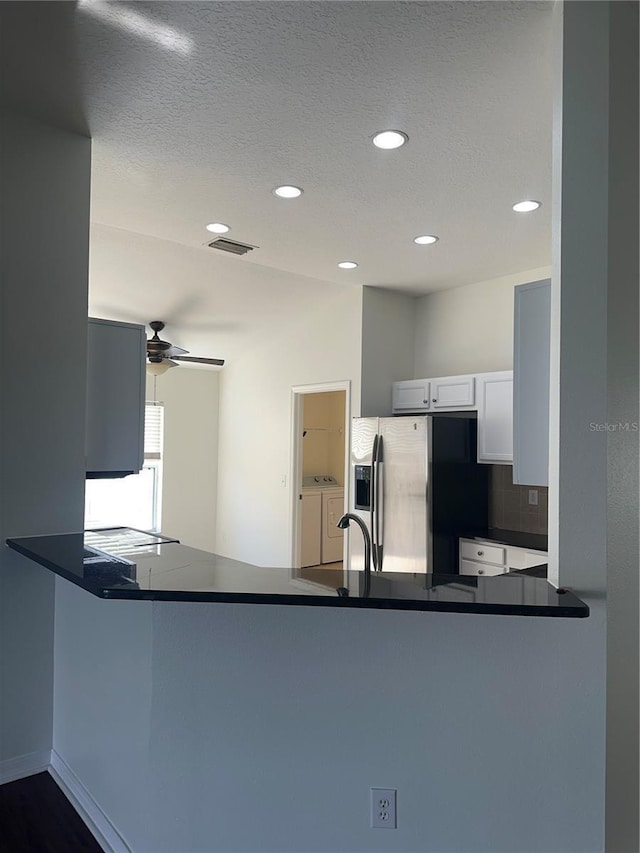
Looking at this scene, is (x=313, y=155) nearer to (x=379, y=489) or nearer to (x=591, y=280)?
(x=591, y=280)

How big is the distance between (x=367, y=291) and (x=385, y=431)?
1272mm

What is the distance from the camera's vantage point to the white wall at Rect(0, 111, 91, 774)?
2398 millimetres

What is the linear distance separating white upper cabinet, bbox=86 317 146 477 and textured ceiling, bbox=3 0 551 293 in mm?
821

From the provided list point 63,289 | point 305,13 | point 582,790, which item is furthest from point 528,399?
point 63,289

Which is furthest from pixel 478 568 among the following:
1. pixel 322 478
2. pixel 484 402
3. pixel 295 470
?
pixel 322 478

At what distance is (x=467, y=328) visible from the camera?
486 centimetres

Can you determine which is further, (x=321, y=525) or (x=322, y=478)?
(x=322, y=478)

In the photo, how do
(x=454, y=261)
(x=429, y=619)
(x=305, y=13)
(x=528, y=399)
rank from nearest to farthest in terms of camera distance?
(x=429, y=619) < (x=305, y=13) < (x=528, y=399) < (x=454, y=261)

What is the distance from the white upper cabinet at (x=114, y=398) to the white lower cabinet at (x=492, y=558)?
242cm

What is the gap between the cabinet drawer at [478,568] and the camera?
401cm

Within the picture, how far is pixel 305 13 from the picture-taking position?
1799 millimetres

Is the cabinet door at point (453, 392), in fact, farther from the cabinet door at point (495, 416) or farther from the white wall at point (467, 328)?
the white wall at point (467, 328)

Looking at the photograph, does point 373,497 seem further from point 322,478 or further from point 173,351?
point 322,478

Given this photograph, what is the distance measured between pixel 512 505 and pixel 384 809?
3046 mm
